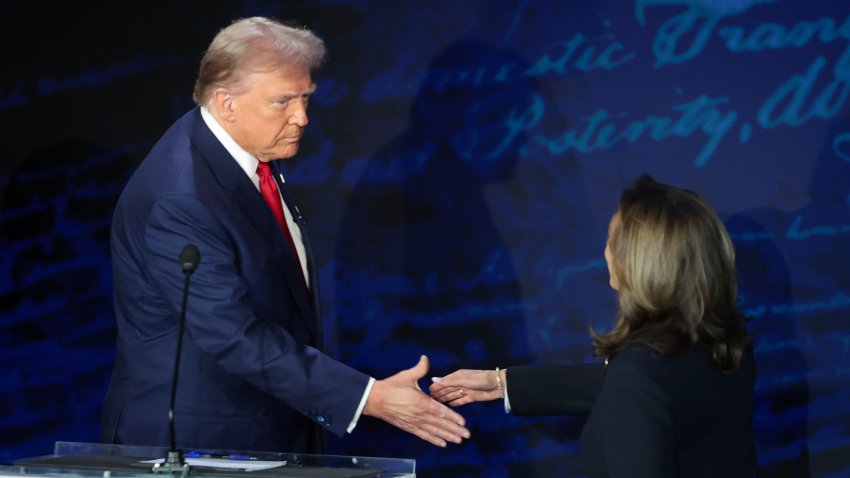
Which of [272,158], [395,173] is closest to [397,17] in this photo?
[395,173]

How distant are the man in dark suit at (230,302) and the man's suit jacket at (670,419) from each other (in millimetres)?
626

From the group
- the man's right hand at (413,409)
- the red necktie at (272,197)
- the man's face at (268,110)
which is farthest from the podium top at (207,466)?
the man's face at (268,110)

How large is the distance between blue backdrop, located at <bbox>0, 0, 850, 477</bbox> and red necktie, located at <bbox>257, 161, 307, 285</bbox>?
109 cm

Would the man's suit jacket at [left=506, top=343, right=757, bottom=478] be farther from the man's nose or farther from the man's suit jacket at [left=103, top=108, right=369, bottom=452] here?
→ the man's nose

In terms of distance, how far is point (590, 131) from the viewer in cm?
382

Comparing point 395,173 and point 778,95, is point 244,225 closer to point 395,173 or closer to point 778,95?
point 395,173

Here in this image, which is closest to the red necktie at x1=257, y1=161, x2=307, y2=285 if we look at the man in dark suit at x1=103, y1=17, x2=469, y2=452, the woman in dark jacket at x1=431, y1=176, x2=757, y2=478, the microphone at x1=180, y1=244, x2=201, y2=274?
the man in dark suit at x1=103, y1=17, x2=469, y2=452

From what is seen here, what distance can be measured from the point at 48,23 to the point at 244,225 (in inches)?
78.2

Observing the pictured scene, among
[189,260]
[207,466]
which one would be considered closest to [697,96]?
[189,260]

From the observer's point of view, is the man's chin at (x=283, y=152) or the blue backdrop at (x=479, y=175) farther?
the blue backdrop at (x=479, y=175)

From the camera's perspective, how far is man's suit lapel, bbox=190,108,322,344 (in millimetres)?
2730

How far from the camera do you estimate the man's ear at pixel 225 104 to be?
285 centimetres

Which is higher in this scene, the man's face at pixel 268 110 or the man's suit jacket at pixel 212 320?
the man's face at pixel 268 110

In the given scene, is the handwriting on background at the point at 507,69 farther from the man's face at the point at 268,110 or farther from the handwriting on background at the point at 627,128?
the man's face at the point at 268,110
